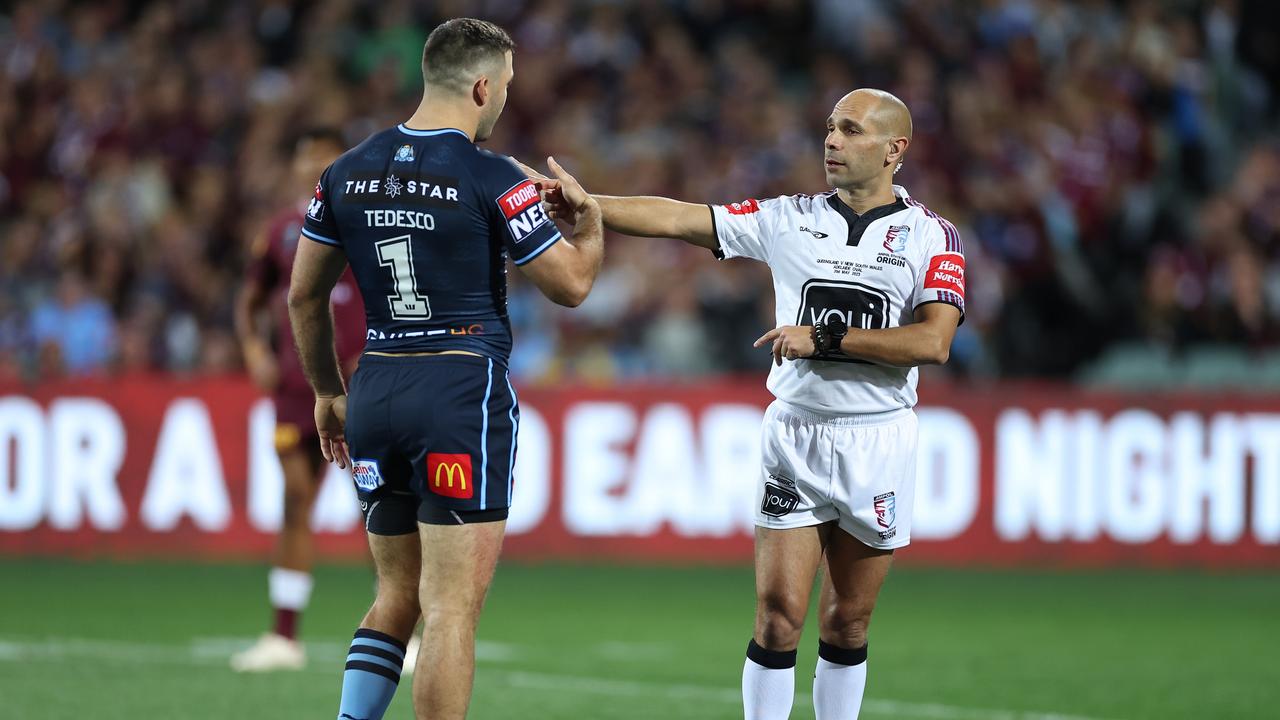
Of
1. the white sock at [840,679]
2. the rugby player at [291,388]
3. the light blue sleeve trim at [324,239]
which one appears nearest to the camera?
the light blue sleeve trim at [324,239]

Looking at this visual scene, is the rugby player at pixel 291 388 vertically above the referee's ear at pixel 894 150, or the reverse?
the referee's ear at pixel 894 150

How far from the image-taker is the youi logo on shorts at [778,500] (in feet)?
21.1

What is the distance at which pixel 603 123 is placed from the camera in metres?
18.9

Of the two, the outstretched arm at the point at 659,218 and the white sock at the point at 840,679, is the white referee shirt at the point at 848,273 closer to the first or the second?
the outstretched arm at the point at 659,218

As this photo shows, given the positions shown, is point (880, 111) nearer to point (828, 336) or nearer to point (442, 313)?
point (828, 336)

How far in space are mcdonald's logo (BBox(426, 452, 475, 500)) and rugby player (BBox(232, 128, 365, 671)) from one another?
3.73 m

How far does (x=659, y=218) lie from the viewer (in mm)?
6508

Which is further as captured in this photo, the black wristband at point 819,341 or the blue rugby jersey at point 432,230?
the black wristband at point 819,341

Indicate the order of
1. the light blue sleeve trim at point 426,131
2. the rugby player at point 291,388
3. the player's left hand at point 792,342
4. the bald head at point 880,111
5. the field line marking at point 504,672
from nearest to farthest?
1. the light blue sleeve trim at point 426,131
2. the player's left hand at point 792,342
3. the bald head at point 880,111
4. the field line marking at point 504,672
5. the rugby player at point 291,388

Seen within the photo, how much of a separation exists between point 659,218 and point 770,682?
5.56 feet

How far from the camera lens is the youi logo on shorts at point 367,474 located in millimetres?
5840

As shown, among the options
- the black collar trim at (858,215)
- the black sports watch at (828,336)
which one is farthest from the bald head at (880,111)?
the black sports watch at (828,336)

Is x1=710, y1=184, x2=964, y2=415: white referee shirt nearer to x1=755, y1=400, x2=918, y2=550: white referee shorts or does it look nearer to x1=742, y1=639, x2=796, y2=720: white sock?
x1=755, y1=400, x2=918, y2=550: white referee shorts

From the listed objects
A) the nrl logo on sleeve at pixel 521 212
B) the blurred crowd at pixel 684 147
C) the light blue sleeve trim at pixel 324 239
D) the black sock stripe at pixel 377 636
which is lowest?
the black sock stripe at pixel 377 636
